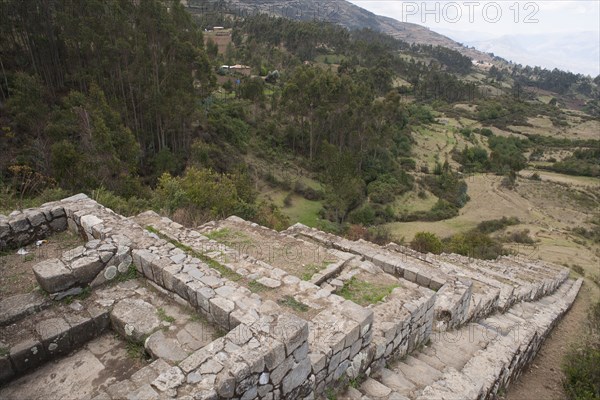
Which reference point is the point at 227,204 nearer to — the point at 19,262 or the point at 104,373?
→ the point at 19,262

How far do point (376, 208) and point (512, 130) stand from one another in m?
55.8

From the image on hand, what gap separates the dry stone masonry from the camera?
4.28 meters

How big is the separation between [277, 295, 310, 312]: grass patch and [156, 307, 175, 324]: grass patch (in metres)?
1.63

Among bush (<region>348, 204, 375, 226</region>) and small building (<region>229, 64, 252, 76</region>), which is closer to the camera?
bush (<region>348, 204, 375, 226</region>)

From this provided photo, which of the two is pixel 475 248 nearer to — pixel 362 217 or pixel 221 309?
pixel 362 217

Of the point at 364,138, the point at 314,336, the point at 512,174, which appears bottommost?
the point at 512,174

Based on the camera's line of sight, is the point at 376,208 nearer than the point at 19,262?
No

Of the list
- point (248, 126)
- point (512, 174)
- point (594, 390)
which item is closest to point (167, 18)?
point (248, 126)

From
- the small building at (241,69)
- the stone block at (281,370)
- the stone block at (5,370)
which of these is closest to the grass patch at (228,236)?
the stone block at (5,370)

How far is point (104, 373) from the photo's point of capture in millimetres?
4785

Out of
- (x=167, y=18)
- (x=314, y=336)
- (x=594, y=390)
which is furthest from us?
(x=167, y=18)

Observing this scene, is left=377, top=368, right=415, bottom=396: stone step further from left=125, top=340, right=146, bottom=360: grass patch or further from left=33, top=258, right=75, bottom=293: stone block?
left=33, top=258, right=75, bottom=293: stone block

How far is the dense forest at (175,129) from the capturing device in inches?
650

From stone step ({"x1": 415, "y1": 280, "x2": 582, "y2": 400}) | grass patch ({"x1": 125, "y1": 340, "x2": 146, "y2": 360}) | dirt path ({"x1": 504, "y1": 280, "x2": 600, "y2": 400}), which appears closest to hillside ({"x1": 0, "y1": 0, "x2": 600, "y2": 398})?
dirt path ({"x1": 504, "y1": 280, "x2": 600, "y2": 400})
